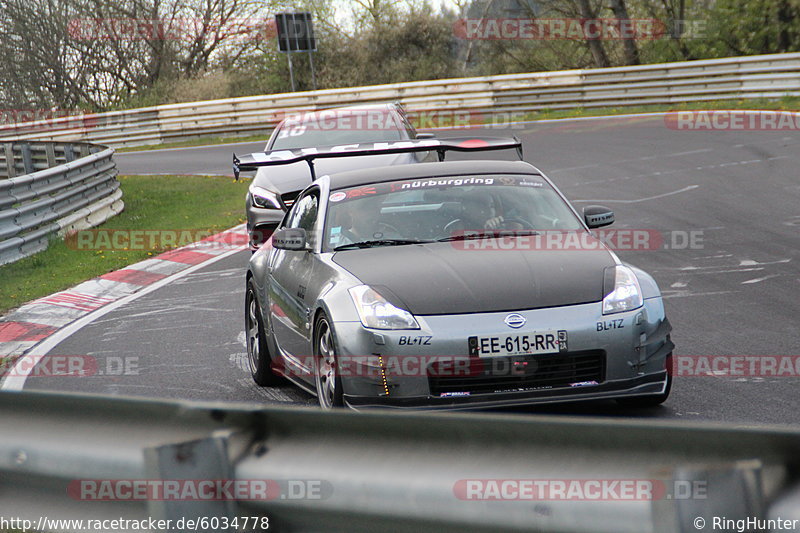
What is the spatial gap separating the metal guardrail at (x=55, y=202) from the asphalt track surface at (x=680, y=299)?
2.57 m

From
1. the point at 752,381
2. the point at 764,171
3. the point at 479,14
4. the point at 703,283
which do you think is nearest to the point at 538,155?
the point at 764,171

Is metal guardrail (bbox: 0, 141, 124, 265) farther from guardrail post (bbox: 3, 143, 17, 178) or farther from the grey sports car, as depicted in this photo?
the grey sports car

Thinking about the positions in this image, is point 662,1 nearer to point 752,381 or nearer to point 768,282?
point 768,282

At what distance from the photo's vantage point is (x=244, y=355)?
820 cm

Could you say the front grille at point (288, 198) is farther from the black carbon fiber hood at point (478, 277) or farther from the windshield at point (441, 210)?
the black carbon fiber hood at point (478, 277)

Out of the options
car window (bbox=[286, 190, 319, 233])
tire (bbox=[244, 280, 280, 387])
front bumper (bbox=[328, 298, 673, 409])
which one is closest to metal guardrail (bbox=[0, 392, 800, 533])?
front bumper (bbox=[328, 298, 673, 409])

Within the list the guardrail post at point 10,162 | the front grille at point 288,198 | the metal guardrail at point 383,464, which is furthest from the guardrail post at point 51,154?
the metal guardrail at point 383,464

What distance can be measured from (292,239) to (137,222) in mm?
11050

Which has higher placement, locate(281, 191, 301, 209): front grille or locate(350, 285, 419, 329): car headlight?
locate(350, 285, 419, 329): car headlight

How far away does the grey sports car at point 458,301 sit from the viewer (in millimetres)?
5422

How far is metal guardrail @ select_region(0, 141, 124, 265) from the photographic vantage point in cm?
1330

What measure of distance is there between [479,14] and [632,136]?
23.2 m

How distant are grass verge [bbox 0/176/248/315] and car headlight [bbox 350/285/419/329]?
6.47 meters

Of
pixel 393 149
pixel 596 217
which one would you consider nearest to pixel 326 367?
pixel 393 149
